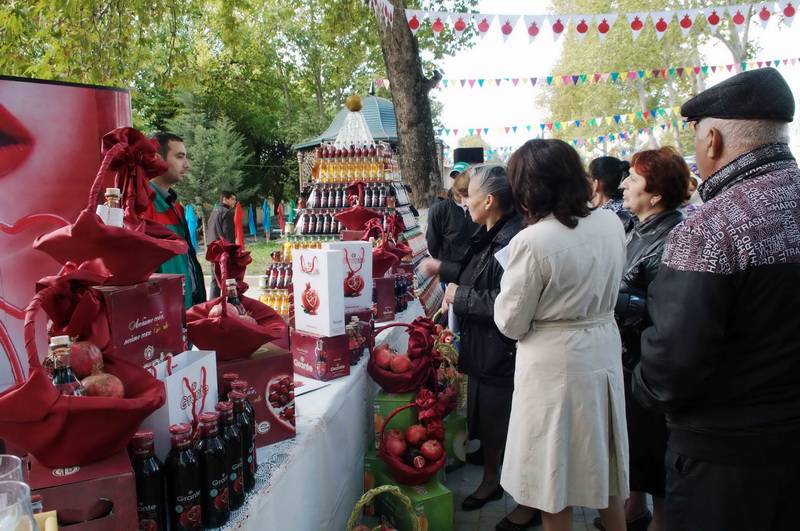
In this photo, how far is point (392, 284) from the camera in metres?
3.74

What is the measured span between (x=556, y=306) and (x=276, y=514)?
121 cm

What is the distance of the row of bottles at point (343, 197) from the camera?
448 centimetres

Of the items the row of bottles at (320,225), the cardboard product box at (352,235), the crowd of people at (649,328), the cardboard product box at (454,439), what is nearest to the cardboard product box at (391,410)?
the crowd of people at (649,328)

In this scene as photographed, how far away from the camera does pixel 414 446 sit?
108 inches

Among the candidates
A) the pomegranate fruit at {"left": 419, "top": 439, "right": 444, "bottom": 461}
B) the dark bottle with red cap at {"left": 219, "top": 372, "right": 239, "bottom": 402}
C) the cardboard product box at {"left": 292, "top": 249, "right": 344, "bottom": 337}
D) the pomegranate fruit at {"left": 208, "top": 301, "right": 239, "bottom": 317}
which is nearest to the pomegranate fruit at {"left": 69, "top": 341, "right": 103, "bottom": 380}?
the dark bottle with red cap at {"left": 219, "top": 372, "right": 239, "bottom": 402}

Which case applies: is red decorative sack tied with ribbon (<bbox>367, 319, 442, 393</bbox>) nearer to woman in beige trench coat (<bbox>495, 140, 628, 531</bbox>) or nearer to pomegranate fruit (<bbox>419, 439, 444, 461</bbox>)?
pomegranate fruit (<bbox>419, 439, 444, 461</bbox>)

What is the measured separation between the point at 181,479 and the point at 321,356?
1238 millimetres

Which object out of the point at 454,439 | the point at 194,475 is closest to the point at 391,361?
the point at 454,439

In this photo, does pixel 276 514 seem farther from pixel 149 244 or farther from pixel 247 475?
pixel 149 244

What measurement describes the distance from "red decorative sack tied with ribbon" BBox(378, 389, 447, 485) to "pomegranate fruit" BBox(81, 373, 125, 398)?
1635 millimetres

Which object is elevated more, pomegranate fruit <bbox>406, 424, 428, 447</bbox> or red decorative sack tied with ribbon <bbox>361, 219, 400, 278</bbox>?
red decorative sack tied with ribbon <bbox>361, 219, 400, 278</bbox>

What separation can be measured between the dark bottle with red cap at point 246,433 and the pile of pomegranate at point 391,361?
4.61ft

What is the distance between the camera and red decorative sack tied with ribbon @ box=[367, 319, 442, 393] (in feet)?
9.45

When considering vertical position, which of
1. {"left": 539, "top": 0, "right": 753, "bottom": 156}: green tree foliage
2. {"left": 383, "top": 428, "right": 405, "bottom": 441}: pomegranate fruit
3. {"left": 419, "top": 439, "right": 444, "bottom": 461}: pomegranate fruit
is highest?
{"left": 539, "top": 0, "right": 753, "bottom": 156}: green tree foliage
